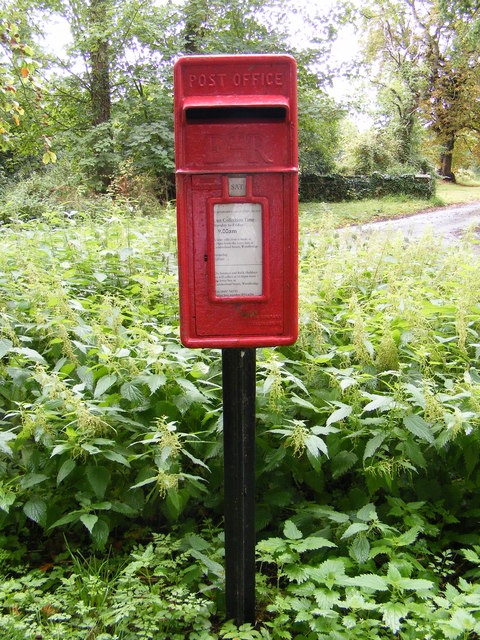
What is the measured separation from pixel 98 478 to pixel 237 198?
1.31 m

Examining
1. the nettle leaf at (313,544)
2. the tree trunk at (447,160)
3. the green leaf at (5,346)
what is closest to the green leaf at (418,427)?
the nettle leaf at (313,544)

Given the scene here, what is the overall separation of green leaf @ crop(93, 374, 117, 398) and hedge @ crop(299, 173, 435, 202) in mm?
19046

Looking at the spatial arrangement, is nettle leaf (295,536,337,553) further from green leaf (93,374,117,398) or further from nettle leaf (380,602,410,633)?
green leaf (93,374,117,398)

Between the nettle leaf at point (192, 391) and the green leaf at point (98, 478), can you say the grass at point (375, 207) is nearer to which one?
the nettle leaf at point (192, 391)

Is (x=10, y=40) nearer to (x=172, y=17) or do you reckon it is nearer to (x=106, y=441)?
(x=106, y=441)

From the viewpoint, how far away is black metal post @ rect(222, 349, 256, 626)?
183cm

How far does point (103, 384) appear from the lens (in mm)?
2455

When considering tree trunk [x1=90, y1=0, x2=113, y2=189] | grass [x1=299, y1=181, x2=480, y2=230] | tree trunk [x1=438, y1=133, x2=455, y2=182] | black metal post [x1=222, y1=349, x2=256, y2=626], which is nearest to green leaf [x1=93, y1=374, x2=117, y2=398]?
black metal post [x1=222, y1=349, x2=256, y2=626]

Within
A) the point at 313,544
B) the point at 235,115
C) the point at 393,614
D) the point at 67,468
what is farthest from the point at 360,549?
the point at 235,115

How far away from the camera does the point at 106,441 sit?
2232 millimetres

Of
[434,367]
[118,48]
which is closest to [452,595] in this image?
[434,367]

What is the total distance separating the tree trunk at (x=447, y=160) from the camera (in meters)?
31.6

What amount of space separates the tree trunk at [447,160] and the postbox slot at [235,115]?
107 ft

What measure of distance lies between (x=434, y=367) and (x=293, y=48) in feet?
54.5
